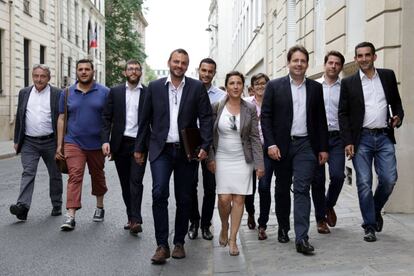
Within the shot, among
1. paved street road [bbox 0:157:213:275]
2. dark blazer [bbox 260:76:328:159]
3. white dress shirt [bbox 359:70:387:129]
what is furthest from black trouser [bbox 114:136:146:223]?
white dress shirt [bbox 359:70:387:129]

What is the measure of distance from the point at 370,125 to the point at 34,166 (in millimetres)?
4241

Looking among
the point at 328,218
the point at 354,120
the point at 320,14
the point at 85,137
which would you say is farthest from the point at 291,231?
the point at 320,14

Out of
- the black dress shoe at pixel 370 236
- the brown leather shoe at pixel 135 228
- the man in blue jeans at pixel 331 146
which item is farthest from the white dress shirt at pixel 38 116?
the black dress shoe at pixel 370 236

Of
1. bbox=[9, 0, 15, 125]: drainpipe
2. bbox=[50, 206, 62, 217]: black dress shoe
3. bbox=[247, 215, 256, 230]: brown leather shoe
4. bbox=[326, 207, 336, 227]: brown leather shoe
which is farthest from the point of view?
bbox=[9, 0, 15, 125]: drainpipe

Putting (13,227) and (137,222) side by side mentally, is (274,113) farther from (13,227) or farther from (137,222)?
(13,227)

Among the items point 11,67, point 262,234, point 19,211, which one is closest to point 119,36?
point 11,67

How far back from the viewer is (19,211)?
7.27 meters

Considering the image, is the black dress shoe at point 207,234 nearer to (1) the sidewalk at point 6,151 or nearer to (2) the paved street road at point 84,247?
(2) the paved street road at point 84,247

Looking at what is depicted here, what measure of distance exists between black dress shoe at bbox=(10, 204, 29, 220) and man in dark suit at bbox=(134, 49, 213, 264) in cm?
244

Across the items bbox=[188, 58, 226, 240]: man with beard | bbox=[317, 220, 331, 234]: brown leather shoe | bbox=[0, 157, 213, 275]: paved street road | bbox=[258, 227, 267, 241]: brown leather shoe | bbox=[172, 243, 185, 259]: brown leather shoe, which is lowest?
bbox=[0, 157, 213, 275]: paved street road

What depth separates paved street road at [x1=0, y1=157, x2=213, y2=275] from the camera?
17.4ft

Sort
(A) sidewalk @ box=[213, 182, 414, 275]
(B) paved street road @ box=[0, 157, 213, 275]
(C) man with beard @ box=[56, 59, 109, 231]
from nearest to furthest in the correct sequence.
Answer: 1. (A) sidewalk @ box=[213, 182, 414, 275]
2. (B) paved street road @ box=[0, 157, 213, 275]
3. (C) man with beard @ box=[56, 59, 109, 231]

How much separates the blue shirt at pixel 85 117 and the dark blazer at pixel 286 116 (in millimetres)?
2294

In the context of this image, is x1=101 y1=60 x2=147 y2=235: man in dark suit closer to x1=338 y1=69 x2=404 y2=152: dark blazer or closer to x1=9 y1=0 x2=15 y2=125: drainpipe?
x1=338 y1=69 x2=404 y2=152: dark blazer
